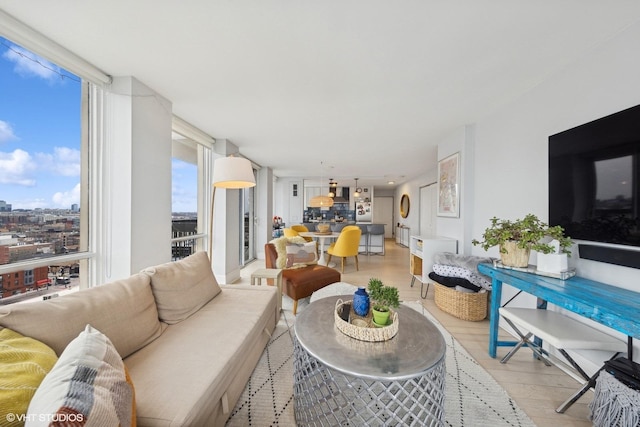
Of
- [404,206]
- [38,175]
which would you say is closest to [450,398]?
[38,175]

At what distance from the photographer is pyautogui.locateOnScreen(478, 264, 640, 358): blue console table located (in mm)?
1204

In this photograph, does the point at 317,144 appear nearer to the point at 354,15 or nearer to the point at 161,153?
the point at 161,153

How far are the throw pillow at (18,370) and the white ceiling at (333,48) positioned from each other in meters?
1.78

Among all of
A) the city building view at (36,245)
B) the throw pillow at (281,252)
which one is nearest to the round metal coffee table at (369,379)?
the throw pillow at (281,252)

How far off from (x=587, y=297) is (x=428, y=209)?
546 centimetres

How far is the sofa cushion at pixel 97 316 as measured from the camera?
3.29 ft

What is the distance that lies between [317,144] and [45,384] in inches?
154

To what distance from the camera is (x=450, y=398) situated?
62.9 inches

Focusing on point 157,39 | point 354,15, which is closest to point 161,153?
point 157,39

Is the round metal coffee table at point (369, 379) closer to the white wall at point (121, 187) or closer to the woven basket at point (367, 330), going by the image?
the woven basket at point (367, 330)

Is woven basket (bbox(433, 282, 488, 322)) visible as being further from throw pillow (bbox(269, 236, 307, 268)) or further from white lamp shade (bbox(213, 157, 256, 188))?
white lamp shade (bbox(213, 157, 256, 188))

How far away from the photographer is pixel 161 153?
2.50 m

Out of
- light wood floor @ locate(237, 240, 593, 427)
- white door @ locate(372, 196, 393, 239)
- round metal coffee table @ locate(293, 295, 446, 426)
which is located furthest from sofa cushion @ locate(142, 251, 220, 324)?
white door @ locate(372, 196, 393, 239)

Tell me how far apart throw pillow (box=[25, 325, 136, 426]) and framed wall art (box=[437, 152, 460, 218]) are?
3.55m
